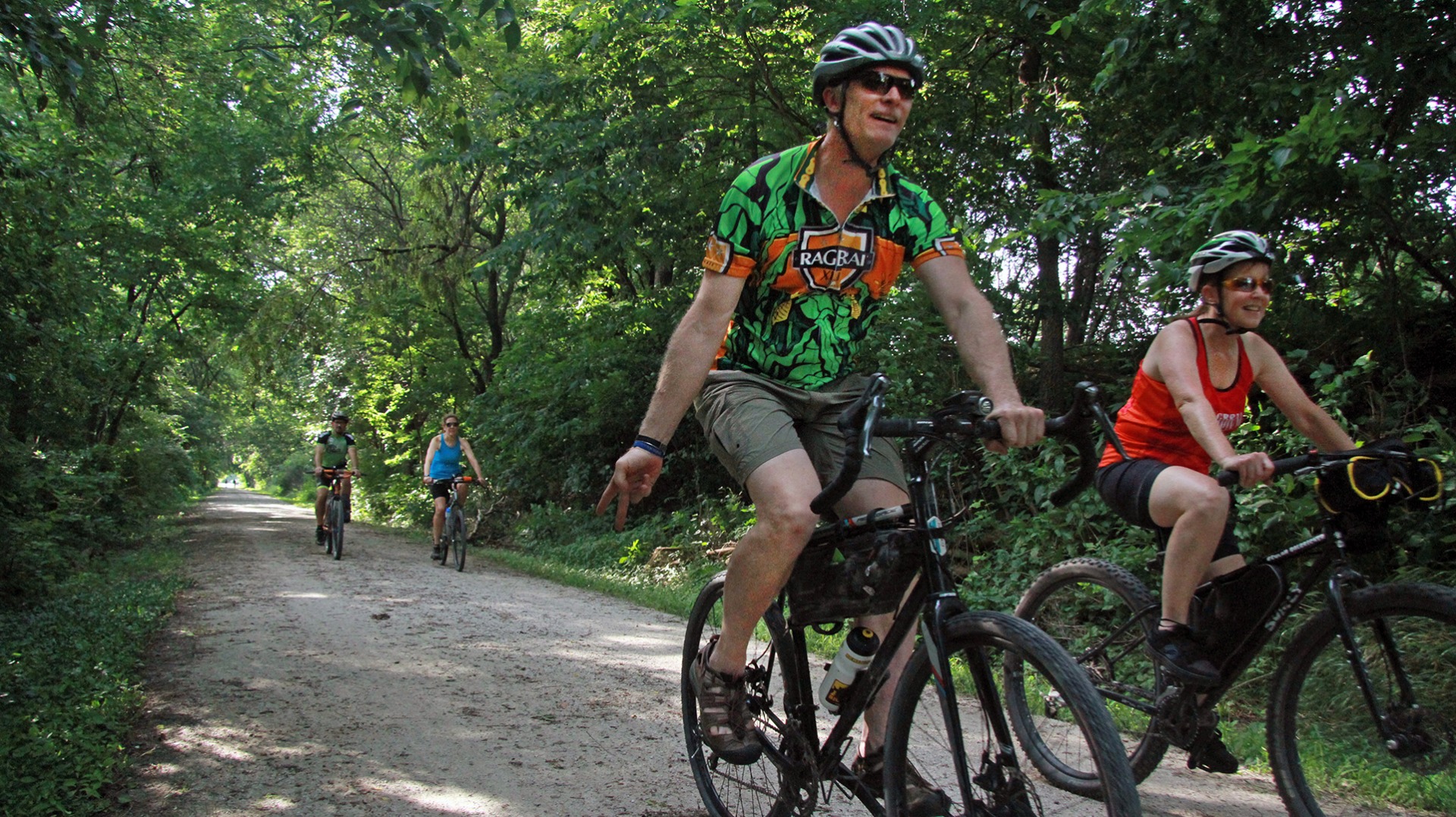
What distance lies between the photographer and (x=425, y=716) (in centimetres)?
475

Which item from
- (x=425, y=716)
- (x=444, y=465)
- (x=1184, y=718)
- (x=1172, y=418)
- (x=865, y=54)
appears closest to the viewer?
(x=865, y=54)

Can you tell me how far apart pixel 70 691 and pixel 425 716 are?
1899 millimetres

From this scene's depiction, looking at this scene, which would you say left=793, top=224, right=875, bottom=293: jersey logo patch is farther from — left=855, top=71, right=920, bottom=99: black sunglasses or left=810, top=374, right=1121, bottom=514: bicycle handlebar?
left=810, top=374, right=1121, bottom=514: bicycle handlebar

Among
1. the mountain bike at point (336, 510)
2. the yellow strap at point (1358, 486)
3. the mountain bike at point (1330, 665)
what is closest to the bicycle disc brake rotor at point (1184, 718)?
the mountain bike at point (1330, 665)

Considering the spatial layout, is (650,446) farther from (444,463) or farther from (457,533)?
(444,463)

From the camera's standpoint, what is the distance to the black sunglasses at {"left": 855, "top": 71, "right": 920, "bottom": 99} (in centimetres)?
278

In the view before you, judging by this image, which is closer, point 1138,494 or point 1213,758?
point 1213,758

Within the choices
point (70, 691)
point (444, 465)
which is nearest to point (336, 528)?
point (444, 465)

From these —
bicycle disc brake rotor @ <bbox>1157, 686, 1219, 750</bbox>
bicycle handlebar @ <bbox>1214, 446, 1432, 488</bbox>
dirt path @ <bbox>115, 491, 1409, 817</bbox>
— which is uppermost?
bicycle handlebar @ <bbox>1214, 446, 1432, 488</bbox>

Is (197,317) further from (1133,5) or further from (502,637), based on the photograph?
(1133,5)

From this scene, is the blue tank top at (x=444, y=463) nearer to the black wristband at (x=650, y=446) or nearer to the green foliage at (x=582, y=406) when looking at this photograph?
the green foliage at (x=582, y=406)

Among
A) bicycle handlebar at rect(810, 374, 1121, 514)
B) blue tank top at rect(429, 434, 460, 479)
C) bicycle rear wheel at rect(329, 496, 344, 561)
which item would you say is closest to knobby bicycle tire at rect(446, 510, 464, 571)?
blue tank top at rect(429, 434, 460, 479)

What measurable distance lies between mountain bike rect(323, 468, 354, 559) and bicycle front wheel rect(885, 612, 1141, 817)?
1191 cm

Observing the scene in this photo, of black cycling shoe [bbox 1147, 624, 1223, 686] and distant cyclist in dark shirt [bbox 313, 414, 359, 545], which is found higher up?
distant cyclist in dark shirt [bbox 313, 414, 359, 545]
